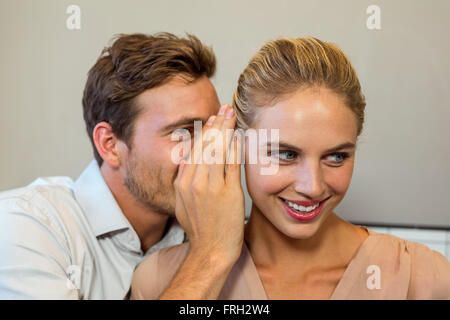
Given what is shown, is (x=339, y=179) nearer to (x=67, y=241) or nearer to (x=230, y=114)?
(x=230, y=114)

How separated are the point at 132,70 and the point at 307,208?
1.94 feet

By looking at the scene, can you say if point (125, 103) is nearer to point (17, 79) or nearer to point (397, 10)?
point (17, 79)

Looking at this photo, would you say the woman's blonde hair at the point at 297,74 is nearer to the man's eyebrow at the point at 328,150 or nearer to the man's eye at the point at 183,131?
the man's eyebrow at the point at 328,150

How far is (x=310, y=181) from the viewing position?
712 mm

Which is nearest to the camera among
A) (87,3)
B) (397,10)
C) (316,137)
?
(316,137)

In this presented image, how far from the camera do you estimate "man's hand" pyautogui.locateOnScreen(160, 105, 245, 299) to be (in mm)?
765

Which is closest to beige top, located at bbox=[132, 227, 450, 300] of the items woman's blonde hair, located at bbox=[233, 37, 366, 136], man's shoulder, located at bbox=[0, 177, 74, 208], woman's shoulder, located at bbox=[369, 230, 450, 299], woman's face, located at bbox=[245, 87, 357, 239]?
woman's shoulder, located at bbox=[369, 230, 450, 299]

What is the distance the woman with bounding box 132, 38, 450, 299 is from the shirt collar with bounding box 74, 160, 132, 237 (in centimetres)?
21

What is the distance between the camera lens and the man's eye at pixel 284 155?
2.44 ft

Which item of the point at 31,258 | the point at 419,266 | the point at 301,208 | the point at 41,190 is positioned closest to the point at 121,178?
the point at 41,190
